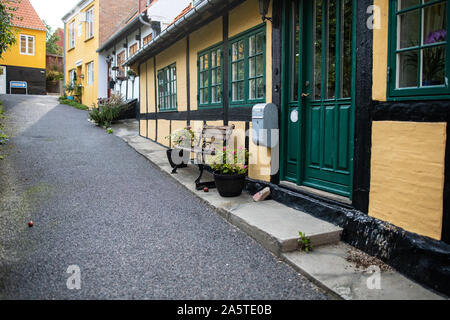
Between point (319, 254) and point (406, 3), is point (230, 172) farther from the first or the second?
point (406, 3)

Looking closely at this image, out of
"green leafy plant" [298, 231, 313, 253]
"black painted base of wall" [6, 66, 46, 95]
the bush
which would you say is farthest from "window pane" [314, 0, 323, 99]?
"black painted base of wall" [6, 66, 46, 95]

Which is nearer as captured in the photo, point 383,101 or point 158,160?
point 383,101

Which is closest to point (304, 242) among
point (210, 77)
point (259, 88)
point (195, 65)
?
point (259, 88)

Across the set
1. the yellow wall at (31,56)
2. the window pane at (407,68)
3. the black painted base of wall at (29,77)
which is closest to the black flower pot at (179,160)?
the window pane at (407,68)

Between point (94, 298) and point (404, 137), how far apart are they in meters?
2.64

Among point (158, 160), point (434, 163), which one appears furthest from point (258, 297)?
point (158, 160)

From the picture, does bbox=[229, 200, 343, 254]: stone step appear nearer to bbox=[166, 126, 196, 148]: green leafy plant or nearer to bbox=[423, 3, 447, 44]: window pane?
bbox=[423, 3, 447, 44]: window pane

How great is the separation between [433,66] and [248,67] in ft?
9.58

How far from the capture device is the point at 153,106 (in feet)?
35.0

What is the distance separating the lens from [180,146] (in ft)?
22.4

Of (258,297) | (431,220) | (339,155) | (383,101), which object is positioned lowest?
(258,297)

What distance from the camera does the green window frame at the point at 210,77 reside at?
6289 mm

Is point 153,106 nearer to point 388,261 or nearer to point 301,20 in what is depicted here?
point 301,20

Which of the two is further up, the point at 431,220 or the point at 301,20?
the point at 301,20
